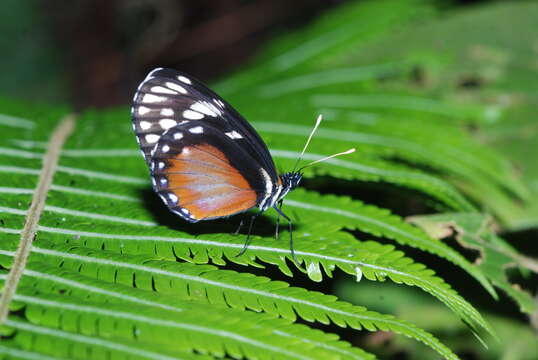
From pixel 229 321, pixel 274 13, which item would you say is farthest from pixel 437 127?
pixel 274 13

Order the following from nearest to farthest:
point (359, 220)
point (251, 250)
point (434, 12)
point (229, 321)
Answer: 1. point (229, 321)
2. point (251, 250)
3. point (359, 220)
4. point (434, 12)

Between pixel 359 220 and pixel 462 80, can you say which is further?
pixel 462 80

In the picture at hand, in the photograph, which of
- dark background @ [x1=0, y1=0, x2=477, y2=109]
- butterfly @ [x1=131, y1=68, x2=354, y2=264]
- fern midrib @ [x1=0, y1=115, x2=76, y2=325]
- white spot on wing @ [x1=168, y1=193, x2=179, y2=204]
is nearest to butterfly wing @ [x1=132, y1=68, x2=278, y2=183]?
butterfly @ [x1=131, y1=68, x2=354, y2=264]

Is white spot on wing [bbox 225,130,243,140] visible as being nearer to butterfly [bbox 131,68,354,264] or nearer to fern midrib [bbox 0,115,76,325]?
butterfly [bbox 131,68,354,264]

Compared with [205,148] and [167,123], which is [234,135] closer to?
[205,148]

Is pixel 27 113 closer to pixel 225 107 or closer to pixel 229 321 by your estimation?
pixel 225 107

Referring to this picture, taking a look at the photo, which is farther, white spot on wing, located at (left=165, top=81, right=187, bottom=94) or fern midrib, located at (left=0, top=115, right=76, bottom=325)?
white spot on wing, located at (left=165, top=81, right=187, bottom=94)

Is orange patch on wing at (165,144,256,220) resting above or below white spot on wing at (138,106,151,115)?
below
